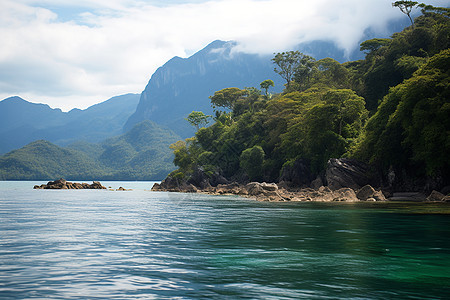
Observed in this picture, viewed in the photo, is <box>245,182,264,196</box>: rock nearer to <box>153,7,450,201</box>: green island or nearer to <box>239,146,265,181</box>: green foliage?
<box>153,7,450,201</box>: green island

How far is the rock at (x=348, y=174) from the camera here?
188ft

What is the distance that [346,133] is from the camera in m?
68.2

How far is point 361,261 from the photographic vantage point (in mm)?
13641

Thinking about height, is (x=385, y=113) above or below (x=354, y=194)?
above

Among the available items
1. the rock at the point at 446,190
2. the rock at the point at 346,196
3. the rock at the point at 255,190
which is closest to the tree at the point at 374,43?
the rock at the point at 255,190

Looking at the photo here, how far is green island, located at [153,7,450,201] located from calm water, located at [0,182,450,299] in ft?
82.9

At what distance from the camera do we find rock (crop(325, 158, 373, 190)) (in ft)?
188

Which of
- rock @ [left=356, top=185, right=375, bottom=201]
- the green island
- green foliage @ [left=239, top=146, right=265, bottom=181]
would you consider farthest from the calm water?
green foliage @ [left=239, top=146, right=265, bottom=181]

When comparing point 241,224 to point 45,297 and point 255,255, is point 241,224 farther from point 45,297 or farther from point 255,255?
point 45,297

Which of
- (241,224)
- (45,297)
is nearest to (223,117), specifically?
(241,224)

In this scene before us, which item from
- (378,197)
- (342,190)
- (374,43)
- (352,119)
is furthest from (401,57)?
(378,197)

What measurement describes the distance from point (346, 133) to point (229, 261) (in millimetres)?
58378

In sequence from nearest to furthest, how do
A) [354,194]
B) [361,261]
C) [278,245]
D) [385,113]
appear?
[361,261] → [278,245] → [354,194] → [385,113]

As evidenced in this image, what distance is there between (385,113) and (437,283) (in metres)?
46.8
